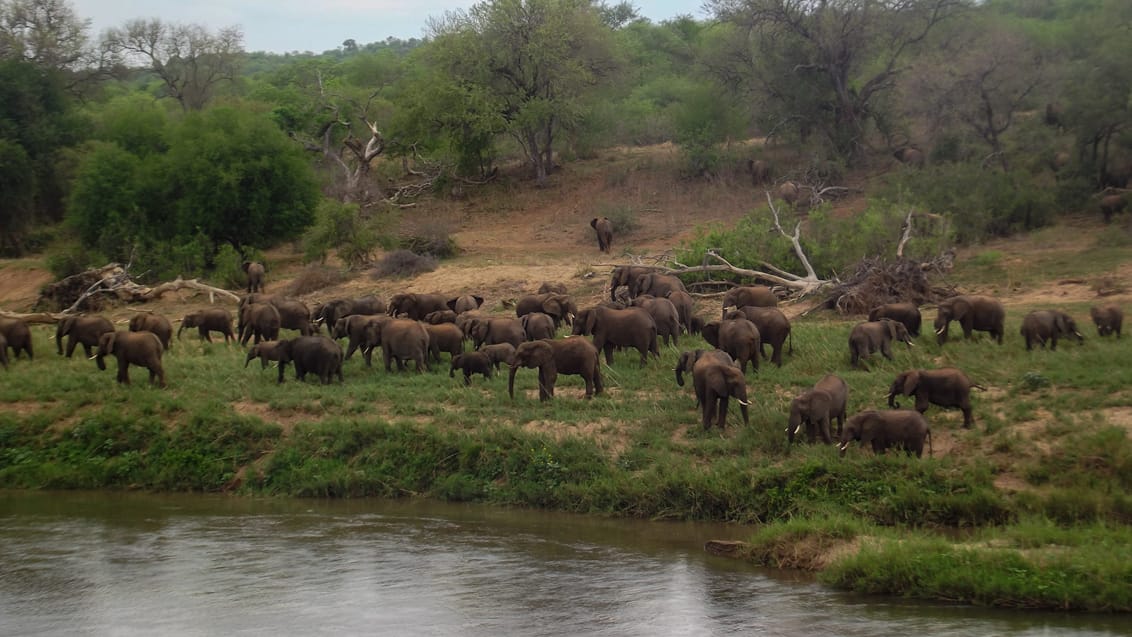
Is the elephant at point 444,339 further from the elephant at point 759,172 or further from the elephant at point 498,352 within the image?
the elephant at point 759,172

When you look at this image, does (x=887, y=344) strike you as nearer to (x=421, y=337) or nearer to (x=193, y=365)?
(x=421, y=337)

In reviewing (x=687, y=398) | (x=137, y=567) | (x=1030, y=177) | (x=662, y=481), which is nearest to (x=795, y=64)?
(x=1030, y=177)

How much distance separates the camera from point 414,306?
20.6 m

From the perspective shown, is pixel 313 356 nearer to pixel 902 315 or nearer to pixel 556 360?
pixel 556 360

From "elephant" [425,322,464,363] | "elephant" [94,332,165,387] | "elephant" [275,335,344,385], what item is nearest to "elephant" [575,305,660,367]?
"elephant" [425,322,464,363]

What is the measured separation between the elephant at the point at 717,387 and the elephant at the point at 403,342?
15.8 feet

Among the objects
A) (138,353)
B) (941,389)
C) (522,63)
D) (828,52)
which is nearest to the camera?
(941,389)

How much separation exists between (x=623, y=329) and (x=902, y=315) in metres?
4.06

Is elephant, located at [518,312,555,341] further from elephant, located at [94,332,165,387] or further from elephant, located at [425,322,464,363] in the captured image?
elephant, located at [94,332,165,387]

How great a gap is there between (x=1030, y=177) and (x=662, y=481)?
18378 millimetres

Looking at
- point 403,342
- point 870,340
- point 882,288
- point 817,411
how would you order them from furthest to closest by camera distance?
1. point 882,288
2. point 403,342
3. point 870,340
4. point 817,411

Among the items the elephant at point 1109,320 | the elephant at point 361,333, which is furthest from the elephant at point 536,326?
the elephant at point 1109,320

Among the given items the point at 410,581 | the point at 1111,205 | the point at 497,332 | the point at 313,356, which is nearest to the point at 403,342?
the point at 313,356

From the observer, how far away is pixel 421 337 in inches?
692
